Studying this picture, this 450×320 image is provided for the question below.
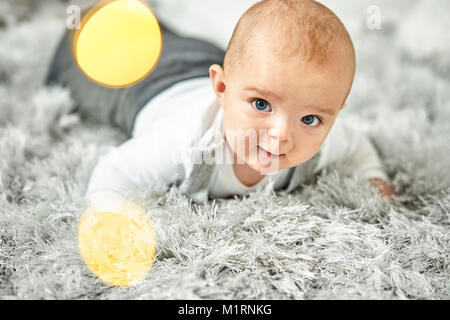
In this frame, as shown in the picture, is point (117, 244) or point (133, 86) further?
point (133, 86)

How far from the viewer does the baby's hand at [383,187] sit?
873mm

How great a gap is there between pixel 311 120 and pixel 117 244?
0.35m

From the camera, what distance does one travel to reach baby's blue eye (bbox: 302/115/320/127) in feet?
2.19

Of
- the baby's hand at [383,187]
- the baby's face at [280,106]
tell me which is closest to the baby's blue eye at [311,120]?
the baby's face at [280,106]

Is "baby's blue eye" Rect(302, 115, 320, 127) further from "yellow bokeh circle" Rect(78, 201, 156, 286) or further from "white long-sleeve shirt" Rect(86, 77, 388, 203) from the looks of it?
"yellow bokeh circle" Rect(78, 201, 156, 286)

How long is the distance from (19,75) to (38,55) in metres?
0.13

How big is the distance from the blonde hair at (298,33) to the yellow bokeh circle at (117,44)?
0.50 m

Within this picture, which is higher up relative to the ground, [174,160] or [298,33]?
[298,33]

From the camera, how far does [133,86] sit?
→ 3.56ft

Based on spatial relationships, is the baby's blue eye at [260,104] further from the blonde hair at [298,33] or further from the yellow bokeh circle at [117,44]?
the yellow bokeh circle at [117,44]

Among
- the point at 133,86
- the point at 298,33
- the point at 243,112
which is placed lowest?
the point at 133,86

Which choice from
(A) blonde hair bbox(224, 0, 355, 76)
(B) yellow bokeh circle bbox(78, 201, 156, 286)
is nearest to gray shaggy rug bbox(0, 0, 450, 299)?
(B) yellow bokeh circle bbox(78, 201, 156, 286)

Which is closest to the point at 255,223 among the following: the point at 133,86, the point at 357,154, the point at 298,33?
the point at 298,33

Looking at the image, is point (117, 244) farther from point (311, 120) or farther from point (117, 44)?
point (117, 44)
